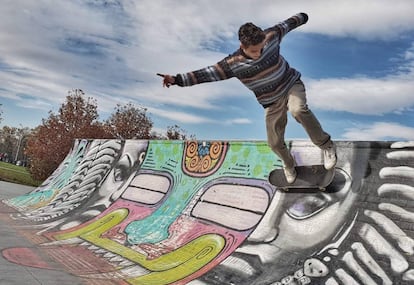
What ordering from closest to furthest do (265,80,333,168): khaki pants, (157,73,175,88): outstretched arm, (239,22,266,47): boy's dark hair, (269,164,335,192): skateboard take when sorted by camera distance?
(239,22,266,47): boy's dark hair → (157,73,175,88): outstretched arm → (265,80,333,168): khaki pants → (269,164,335,192): skateboard

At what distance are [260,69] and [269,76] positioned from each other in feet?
0.54

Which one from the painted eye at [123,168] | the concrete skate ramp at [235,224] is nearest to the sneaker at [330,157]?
the concrete skate ramp at [235,224]

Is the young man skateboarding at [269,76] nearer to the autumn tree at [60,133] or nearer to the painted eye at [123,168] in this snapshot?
the painted eye at [123,168]

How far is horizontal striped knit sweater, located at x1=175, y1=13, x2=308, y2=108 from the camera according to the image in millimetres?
4211

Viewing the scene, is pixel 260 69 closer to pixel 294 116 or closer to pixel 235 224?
pixel 294 116

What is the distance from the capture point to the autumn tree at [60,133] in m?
26.9

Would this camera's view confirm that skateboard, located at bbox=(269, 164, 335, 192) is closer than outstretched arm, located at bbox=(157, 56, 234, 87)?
No

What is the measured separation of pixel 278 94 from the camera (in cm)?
457

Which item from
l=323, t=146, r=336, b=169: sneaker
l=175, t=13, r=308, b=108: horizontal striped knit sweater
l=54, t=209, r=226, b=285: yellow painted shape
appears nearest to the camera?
l=175, t=13, r=308, b=108: horizontal striped knit sweater

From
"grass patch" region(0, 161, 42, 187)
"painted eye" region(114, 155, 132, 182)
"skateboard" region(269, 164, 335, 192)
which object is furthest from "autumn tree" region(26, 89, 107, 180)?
"skateboard" region(269, 164, 335, 192)

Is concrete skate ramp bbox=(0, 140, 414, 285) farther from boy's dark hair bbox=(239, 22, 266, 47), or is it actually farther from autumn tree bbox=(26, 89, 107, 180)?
autumn tree bbox=(26, 89, 107, 180)

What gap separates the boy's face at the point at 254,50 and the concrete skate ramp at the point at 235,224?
2645 millimetres

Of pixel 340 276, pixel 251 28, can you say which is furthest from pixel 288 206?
pixel 251 28

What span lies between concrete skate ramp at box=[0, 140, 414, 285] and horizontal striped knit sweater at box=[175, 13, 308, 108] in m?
2.09
